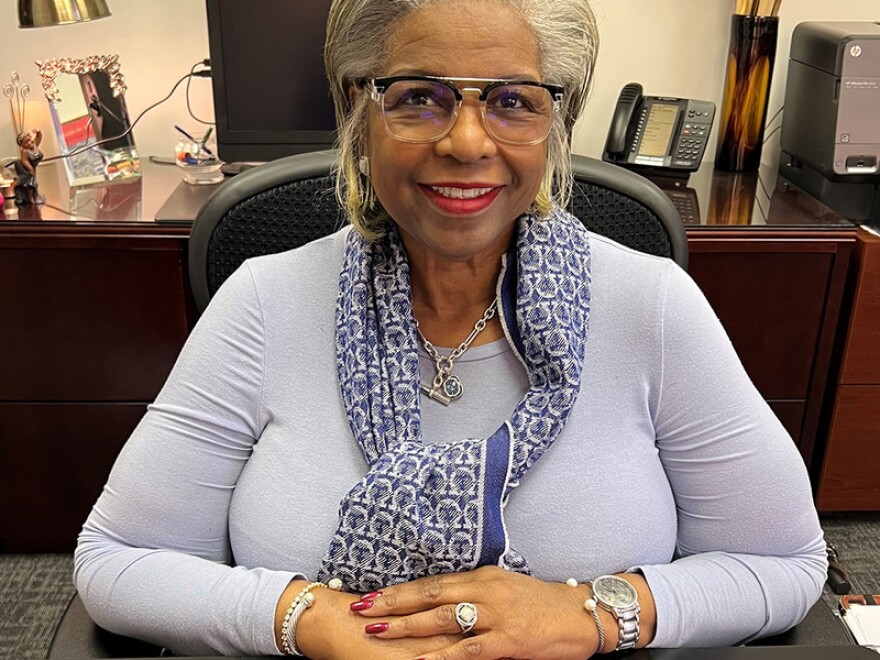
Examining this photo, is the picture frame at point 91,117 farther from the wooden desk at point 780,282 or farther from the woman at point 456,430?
the wooden desk at point 780,282

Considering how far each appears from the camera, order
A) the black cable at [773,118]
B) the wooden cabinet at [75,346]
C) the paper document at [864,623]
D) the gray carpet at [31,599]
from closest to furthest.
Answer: the paper document at [864,623] → the wooden cabinet at [75,346] → the gray carpet at [31,599] → the black cable at [773,118]

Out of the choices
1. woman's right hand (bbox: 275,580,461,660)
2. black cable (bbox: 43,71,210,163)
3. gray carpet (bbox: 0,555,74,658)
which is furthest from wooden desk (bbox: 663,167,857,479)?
gray carpet (bbox: 0,555,74,658)

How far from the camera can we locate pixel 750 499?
100cm

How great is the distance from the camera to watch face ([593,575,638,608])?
3.05 ft

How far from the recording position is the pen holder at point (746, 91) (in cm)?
207

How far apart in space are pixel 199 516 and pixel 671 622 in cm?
55

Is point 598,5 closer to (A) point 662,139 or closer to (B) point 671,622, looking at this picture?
(A) point 662,139

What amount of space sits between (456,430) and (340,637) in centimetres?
27

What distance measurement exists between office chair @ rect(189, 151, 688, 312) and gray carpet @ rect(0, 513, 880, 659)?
42.5 inches

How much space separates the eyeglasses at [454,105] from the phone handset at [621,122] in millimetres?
1187

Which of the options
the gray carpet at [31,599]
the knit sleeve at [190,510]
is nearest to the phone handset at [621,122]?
the knit sleeve at [190,510]

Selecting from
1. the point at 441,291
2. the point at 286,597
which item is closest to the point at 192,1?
the point at 441,291

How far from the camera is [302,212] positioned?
3.92 feet

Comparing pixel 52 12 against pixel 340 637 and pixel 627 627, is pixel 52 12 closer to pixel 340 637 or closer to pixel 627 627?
pixel 340 637
